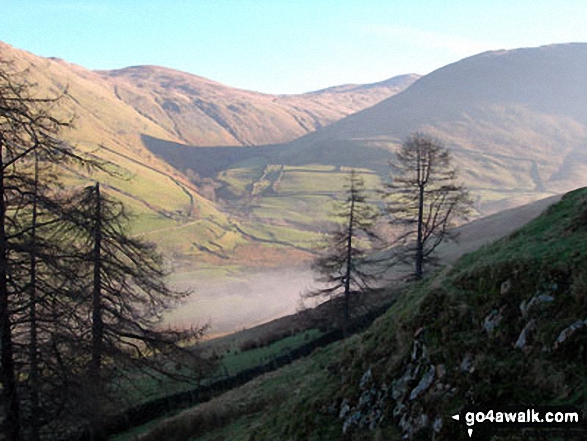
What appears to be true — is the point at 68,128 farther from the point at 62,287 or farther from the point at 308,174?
the point at 308,174

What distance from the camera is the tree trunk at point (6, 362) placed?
9219mm

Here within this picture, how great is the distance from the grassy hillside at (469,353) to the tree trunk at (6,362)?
5.00 m

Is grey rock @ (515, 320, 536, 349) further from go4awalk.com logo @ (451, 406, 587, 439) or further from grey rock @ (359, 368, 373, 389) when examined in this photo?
grey rock @ (359, 368, 373, 389)

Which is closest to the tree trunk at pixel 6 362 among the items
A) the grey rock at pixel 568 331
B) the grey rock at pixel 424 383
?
the grey rock at pixel 424 383

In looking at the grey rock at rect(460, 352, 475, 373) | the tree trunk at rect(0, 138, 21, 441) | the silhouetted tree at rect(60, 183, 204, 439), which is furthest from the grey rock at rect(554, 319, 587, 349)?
the silhouetted tree at rect(60, 183, 204, 439)

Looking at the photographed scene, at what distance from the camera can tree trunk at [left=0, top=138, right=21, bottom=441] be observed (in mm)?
9219

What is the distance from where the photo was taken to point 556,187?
165000mm

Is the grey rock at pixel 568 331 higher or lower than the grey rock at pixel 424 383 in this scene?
higher

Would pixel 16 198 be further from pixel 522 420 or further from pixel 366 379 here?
pixel 522 420

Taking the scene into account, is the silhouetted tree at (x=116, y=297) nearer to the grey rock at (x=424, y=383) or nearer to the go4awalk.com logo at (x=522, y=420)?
the grey rock at (x=424, y=383)

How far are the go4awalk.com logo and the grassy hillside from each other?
11cm

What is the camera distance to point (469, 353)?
7.75 meters

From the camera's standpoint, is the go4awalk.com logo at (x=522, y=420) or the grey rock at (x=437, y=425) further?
the grey rock at (x=437, y=425)

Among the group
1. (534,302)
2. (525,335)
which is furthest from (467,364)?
(534,302)
